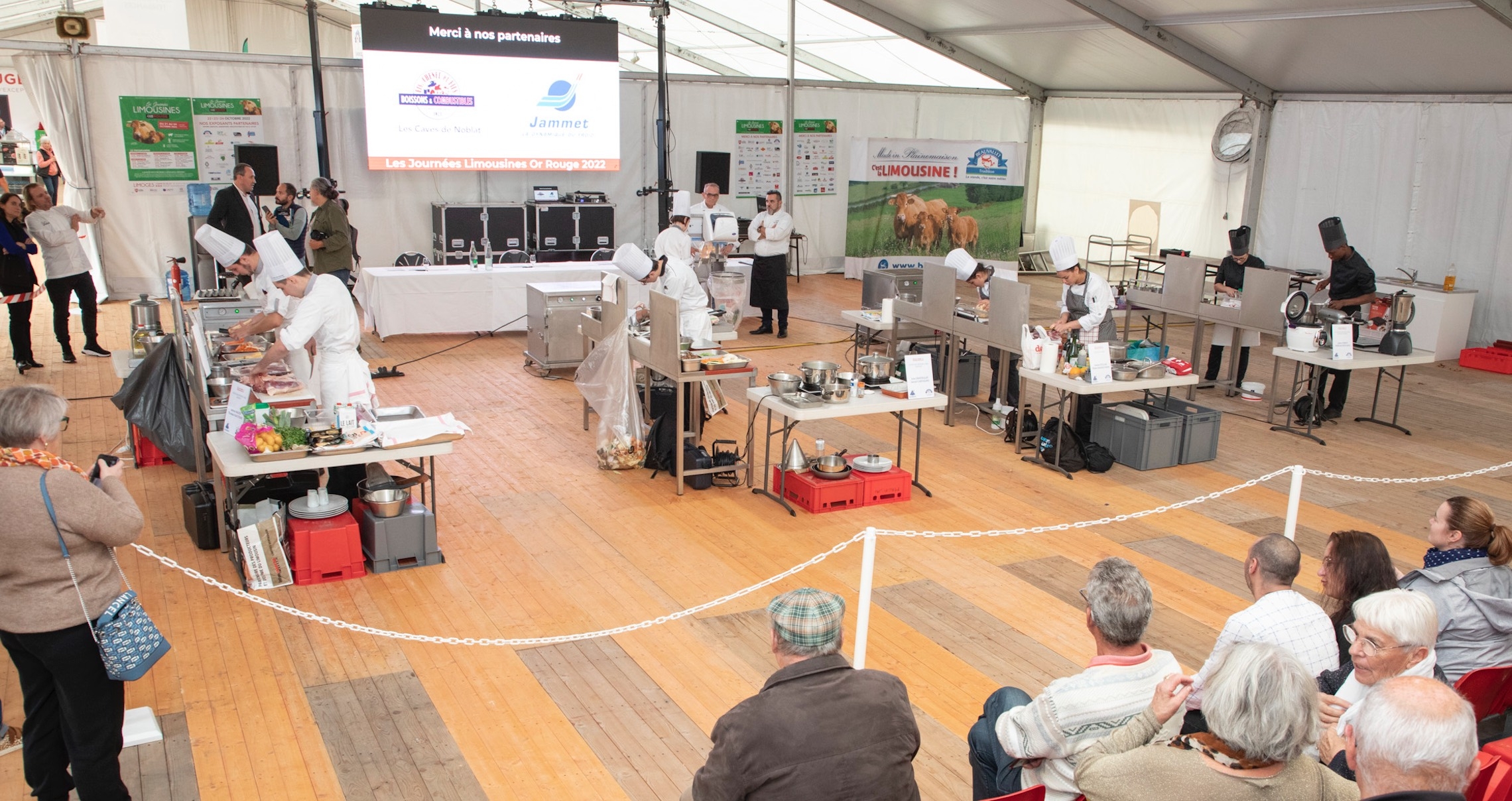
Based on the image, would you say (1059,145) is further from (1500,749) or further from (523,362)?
(1500,749)

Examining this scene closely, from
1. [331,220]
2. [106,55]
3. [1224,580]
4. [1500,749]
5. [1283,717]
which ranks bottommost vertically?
[1224,580]

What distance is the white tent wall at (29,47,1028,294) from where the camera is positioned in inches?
457

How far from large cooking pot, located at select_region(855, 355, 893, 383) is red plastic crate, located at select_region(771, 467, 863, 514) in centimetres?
63

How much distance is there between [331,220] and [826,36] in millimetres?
7764

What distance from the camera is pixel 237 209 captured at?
30.8 feet

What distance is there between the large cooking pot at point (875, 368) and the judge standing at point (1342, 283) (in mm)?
3857

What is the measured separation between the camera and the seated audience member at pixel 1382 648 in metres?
2.77

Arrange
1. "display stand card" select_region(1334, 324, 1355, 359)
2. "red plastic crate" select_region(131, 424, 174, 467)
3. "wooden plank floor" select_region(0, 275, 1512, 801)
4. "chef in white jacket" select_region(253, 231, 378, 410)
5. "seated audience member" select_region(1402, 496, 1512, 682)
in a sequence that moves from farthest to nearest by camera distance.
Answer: "display stand card" select_region(1334, 324, 1355, 359), "red plastic crate" select_region(131, 424, 174, 467), "chef in white jacket" select_region(253, 231, 378, 410), "wooden plank floor" select_region(0, 275, 1512, 801), "seated audience member" select_region(1402, 496, 1512, 682)

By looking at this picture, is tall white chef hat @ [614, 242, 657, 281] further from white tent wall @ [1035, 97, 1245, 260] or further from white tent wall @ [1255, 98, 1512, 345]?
white tent wall @ [1035, 97, 1245, 260]

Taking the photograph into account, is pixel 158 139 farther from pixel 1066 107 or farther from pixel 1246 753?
pixel 1246 753

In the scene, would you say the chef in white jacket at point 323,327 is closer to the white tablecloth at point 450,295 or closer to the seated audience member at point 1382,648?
the seated audience member at point 1382,648

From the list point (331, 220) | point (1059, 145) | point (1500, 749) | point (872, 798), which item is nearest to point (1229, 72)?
point (1059, 145)

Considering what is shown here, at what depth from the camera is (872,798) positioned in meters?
2.31

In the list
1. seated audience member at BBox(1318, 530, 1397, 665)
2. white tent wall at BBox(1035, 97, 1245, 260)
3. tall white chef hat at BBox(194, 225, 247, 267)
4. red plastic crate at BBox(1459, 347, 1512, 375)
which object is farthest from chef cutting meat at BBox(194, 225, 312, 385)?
white tent wall at BBox(1035, 97, 1245, 260)
